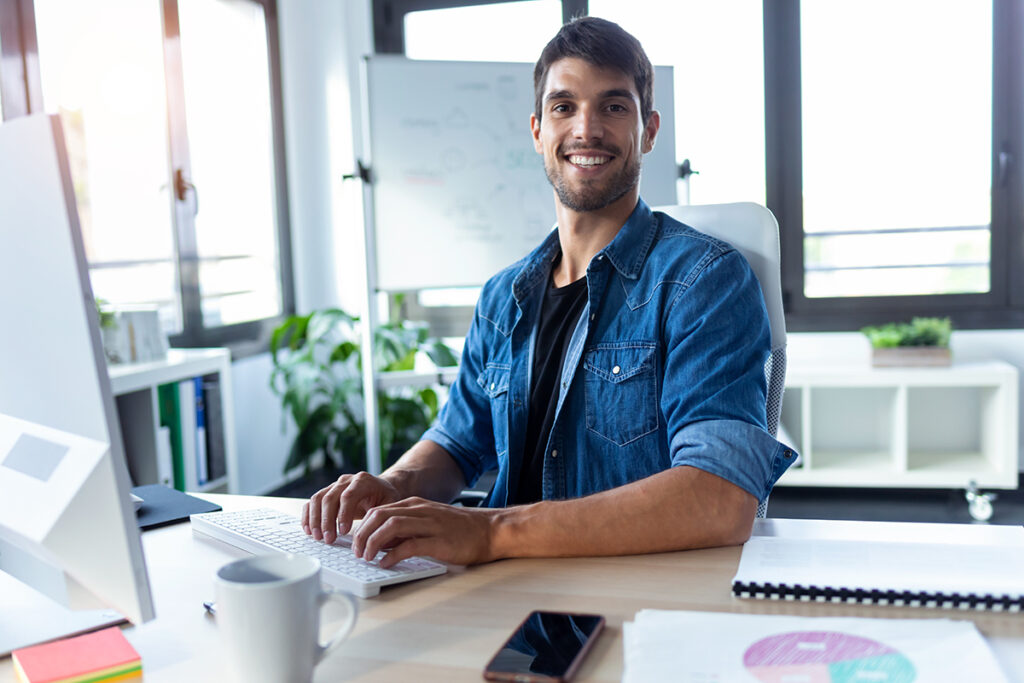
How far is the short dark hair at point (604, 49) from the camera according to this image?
4.56 feet

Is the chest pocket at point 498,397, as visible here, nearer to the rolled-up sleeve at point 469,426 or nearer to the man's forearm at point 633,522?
the rolled-up sleeve at point 469,426

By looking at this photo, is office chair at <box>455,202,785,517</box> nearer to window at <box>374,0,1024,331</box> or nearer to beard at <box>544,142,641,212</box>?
beard at <box>544,142,641,212</box>

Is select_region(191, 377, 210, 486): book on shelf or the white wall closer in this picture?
select_region(191, 377, 210, 486): book on shelf

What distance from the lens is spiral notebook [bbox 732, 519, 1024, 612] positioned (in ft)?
2.38

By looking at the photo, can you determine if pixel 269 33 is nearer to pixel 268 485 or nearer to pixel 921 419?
pixel 268 485

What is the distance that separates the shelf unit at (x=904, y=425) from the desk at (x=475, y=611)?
2.36 m

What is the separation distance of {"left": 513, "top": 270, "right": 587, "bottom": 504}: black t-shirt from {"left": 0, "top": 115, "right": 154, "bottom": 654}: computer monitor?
759 mm

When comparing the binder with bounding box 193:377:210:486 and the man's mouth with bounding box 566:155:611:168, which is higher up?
the man's mouth with bounding box 566:155:611:168

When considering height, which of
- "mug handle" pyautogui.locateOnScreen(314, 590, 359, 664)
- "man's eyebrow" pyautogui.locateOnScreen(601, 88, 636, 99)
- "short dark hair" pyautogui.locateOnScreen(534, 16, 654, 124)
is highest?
"short dark hair" pyautogui.locateOnScreen(534, 16, 654, 124)

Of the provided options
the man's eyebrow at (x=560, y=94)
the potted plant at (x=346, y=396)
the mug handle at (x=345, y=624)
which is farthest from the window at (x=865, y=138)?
the mug handle at (x=345, y=624)

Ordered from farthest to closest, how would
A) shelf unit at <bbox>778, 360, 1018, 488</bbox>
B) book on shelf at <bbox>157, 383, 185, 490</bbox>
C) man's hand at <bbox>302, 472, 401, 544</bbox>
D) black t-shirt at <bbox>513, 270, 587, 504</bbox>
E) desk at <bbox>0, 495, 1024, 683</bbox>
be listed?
shelf unit at <bbox>778, 360, 1018, 488</bbox>, book on shelf at <bbox>157, 383, 185, 490</bbox>, black t-shirt at <bbox>513, 270, 587, 504</bbox>, man's hand at <bbox>302, 472, 401, 544</bbox>, desk at <bbox>0, 495, 1024, 683</bbox>

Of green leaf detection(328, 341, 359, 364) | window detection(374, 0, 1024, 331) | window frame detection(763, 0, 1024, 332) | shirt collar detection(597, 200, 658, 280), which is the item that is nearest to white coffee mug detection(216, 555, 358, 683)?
shirt collar detection(597, 200, 658, 280)

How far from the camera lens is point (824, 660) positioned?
0.61 metres

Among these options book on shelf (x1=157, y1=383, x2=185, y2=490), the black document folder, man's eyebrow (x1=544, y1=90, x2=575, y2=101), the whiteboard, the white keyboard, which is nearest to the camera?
the white keyboard
